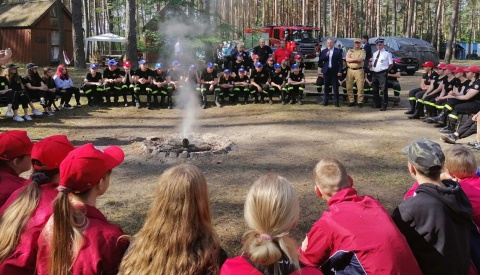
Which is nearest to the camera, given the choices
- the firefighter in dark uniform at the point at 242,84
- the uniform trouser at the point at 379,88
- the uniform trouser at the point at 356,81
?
the uniform trouser at the point at 379,88

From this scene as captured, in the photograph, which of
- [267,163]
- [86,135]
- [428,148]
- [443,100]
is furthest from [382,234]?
[443,100]

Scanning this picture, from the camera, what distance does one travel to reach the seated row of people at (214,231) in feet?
7.22

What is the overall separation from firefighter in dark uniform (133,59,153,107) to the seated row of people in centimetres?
1090

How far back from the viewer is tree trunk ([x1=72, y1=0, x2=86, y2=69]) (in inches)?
859

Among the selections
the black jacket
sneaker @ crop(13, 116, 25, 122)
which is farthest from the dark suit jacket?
the black jacket

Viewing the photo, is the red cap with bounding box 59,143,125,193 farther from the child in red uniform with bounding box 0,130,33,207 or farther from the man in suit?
the man in suit

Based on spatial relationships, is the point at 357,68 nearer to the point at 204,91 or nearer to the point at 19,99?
the point at 204,91

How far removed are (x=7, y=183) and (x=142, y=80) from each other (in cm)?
1085

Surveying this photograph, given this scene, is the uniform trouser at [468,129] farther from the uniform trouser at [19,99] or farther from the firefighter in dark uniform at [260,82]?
the uniform trouser at [19,99]

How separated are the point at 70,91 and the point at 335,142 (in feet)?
27.1

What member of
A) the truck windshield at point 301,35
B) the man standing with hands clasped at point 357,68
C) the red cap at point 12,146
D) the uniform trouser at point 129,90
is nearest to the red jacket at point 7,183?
the red cap at point 12,146

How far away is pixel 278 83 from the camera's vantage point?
14.7m

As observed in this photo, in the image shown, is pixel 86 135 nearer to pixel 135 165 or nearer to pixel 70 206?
pixel 135 165

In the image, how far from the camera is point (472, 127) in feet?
31.5
